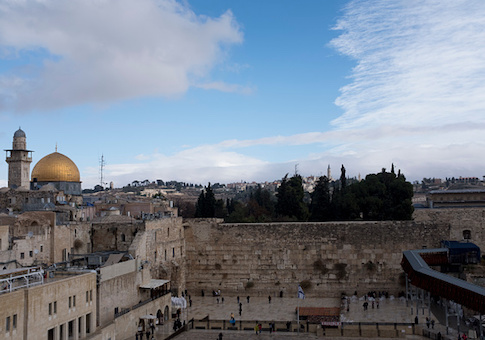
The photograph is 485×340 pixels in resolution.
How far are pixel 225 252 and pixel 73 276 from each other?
1427cm

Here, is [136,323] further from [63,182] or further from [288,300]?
[63,182]

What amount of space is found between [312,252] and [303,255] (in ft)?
1.94

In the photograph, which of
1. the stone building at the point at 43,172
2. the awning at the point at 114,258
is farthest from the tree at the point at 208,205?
the awning at the point at 114,258

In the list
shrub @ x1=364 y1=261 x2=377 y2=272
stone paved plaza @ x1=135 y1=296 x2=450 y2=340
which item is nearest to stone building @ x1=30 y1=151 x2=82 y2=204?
stone paved plaza @ x1=135 y1=296 x2=450 y2=340

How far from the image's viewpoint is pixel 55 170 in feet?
132

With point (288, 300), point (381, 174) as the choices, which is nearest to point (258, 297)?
point (288, 300)

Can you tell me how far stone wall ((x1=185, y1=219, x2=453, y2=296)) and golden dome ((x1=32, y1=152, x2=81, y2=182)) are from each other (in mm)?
13555

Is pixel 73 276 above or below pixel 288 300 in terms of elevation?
above

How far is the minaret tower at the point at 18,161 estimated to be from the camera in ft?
133

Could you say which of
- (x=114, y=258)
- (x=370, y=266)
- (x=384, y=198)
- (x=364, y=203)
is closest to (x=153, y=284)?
(x=114, y=258)

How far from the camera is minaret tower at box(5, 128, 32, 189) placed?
40562mm

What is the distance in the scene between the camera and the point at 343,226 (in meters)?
31.6

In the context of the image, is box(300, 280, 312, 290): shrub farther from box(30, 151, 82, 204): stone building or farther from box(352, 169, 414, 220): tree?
box(30, 151, 82, 204): stone building

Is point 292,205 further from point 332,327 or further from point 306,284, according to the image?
point 332,327
